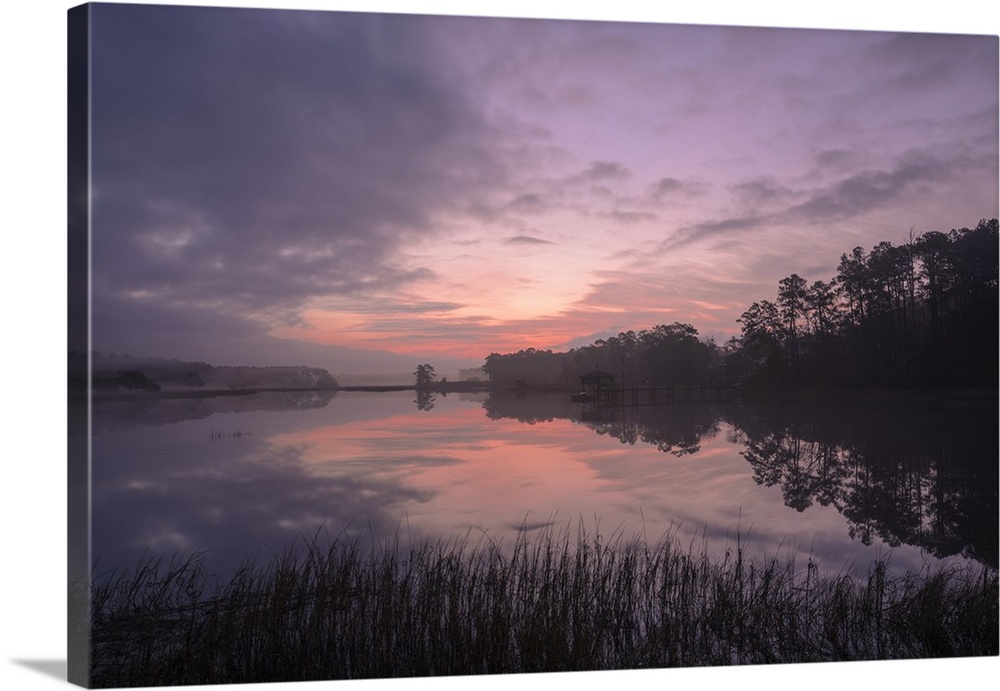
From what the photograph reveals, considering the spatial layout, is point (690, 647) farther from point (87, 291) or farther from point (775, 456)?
point (87, 291)

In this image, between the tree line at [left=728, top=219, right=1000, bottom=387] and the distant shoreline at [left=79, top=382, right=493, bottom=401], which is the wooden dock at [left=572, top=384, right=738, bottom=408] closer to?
the tree line at [left=728, top=219, right=1000, bottom=387]

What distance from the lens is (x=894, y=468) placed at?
705 centimetres

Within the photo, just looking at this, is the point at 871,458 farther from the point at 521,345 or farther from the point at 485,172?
the point at 485,172

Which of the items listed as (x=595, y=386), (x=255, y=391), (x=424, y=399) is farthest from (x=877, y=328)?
(x=255, y=391)

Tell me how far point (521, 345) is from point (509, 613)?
61.9 inches

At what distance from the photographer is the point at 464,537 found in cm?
646

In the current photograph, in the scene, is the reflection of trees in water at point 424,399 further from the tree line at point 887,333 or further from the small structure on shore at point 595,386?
the tree line at point 887,333

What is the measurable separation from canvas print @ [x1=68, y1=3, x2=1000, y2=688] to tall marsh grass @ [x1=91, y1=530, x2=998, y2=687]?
0.02 metres

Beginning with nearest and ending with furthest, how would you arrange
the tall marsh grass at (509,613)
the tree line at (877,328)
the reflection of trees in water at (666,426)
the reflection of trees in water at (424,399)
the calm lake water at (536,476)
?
the tall marsh grass at (509,613)
the calm lake water at (536,476)
the reflection of trees in water at (424,399)
the reflection of trees in water at (666,426)
the tree line at (877,328)

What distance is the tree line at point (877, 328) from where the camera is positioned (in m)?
7.19

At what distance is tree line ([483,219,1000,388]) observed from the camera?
719cm

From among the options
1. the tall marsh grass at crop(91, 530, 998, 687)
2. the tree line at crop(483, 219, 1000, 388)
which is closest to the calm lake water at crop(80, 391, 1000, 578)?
the tall marsh grass at crop(91, 530, 998, 687)

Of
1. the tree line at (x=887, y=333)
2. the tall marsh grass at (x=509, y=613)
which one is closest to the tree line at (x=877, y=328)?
the tree line at (x=887, y=333)

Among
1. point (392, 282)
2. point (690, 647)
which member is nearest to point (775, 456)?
point (690, 647)
